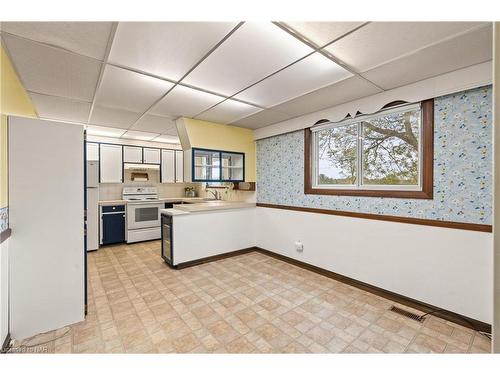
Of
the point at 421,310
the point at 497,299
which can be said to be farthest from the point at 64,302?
the point at 421,310

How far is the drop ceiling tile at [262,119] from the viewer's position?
3504 millimetres

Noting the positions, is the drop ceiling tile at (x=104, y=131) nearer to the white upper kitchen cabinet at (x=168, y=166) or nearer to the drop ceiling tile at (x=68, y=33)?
the white upper kitchen cabinet at (x=168, y=166)

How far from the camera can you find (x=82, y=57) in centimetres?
189

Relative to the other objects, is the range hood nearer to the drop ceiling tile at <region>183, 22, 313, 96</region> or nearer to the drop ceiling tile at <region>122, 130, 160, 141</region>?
the drop ceiling tile at <region>122, 130, 160, 141</region>

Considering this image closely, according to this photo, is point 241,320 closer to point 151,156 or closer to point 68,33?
point 68,33

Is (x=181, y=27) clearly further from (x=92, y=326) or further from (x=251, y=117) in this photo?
(x=92, y=326)

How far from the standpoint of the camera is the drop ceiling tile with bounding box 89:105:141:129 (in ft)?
10.8

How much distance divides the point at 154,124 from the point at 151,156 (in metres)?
1.77

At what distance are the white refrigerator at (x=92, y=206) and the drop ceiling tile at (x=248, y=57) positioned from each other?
3333mm

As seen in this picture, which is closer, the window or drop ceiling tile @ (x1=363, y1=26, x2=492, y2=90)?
drop ceiling tile @ (x1=363, y1=26, x2=492, y2=90)

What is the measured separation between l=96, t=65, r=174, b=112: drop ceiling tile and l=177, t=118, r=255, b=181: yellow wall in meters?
0.76

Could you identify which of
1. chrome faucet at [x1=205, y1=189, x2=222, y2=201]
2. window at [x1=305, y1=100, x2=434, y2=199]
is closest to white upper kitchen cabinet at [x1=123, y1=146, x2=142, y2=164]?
chrome faucet at [x1=205, y1=189, x2=222, y2=201]
